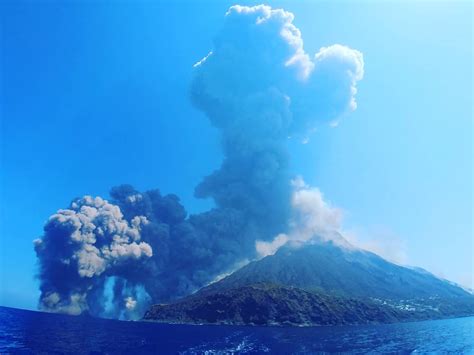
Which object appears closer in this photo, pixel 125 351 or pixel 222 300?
pixel 125 351

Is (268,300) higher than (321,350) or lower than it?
higher

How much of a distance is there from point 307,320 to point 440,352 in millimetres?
107794

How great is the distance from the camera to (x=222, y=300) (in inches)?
7849

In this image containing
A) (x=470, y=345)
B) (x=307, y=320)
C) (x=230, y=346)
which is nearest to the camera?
(x=230, y=346)

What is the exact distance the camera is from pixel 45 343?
3231 inches

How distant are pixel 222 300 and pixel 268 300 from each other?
83.7ft

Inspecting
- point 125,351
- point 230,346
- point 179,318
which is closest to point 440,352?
point 230,346

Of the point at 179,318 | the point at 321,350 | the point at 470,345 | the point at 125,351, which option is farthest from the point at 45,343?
the point at 179,318

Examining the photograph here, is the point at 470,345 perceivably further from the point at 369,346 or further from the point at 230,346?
the point at 230,346

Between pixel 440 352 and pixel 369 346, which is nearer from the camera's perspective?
pixel 440 352

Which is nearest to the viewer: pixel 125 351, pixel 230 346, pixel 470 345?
pixel 125 351

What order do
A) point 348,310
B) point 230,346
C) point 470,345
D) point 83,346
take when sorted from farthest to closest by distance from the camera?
point 348,310 → point 470,345 → point 230,346 → point 83,346

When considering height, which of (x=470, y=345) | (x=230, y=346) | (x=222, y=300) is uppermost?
(x=222, y=300)

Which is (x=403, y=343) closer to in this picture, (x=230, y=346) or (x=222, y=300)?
(x=230, y=346)
